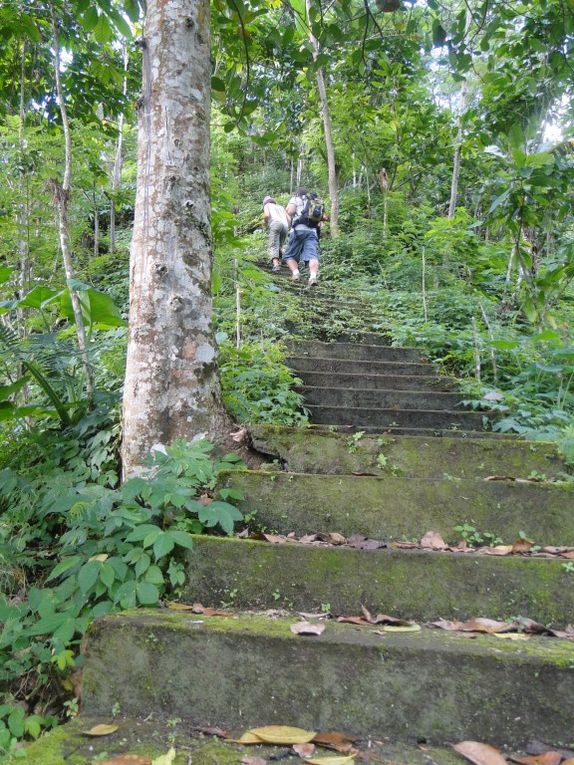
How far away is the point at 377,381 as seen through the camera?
4.96 m

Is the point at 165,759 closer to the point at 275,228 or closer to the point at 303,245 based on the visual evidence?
the point at 303,245

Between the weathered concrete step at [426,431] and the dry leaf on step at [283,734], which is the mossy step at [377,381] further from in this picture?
the dry leaf on step at [283,734]

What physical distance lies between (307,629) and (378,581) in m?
0.42

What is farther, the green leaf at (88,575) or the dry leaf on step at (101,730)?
the green leaf at (88,575)

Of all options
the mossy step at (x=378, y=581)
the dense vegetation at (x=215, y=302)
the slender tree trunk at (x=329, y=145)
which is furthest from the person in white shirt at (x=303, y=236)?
the mossy step at (x=378, y=581)

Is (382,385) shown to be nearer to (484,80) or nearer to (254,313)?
(254,313)

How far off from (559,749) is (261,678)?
33.4 inches

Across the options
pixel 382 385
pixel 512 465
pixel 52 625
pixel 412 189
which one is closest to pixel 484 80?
pixel 382 385

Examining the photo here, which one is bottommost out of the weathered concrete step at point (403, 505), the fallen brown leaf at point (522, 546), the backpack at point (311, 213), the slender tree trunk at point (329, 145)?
the fallen brown leaf at point (522, 546)

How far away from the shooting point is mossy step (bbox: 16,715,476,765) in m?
1.41

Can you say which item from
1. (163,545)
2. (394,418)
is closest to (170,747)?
(163,545)

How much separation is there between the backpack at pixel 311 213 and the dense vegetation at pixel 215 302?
113 centimetres

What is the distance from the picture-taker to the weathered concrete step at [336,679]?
5.10 feet

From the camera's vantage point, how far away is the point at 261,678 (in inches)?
64.9
